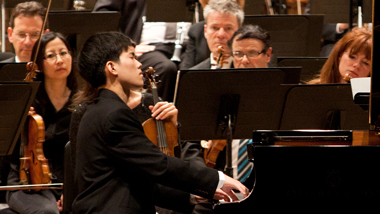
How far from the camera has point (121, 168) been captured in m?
2.04

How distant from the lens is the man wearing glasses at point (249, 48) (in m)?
3.41

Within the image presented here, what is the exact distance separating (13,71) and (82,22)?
0.69 meters

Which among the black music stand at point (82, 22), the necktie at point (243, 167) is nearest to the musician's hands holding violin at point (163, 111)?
the necktie at point (243, 167)

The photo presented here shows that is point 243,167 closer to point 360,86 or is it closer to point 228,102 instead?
point 228,102

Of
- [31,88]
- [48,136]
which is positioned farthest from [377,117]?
[48,136]

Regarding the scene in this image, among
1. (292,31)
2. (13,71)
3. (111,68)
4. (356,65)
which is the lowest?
(111,68)

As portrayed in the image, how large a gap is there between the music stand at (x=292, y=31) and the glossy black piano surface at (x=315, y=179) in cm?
239

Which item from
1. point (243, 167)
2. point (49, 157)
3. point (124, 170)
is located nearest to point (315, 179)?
point (124, 170)

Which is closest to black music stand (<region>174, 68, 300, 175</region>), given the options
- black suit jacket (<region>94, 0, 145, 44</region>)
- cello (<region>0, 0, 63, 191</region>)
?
cello (<region>0, 0, 63, 191</region>)

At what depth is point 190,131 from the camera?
2834 mm

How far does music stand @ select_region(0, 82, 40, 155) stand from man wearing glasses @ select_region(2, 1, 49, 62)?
1.18 metres

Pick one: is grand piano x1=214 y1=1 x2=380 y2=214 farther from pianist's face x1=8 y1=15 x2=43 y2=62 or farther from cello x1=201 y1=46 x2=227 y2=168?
pianist's face x1=8 y1=15 x2=43 y2=62

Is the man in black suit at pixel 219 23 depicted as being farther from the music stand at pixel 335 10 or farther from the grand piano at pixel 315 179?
the grand piano at pixel 315 179

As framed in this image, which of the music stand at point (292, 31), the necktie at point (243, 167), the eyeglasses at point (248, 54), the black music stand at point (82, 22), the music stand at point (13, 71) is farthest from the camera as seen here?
the music stand at point (292, 31)
